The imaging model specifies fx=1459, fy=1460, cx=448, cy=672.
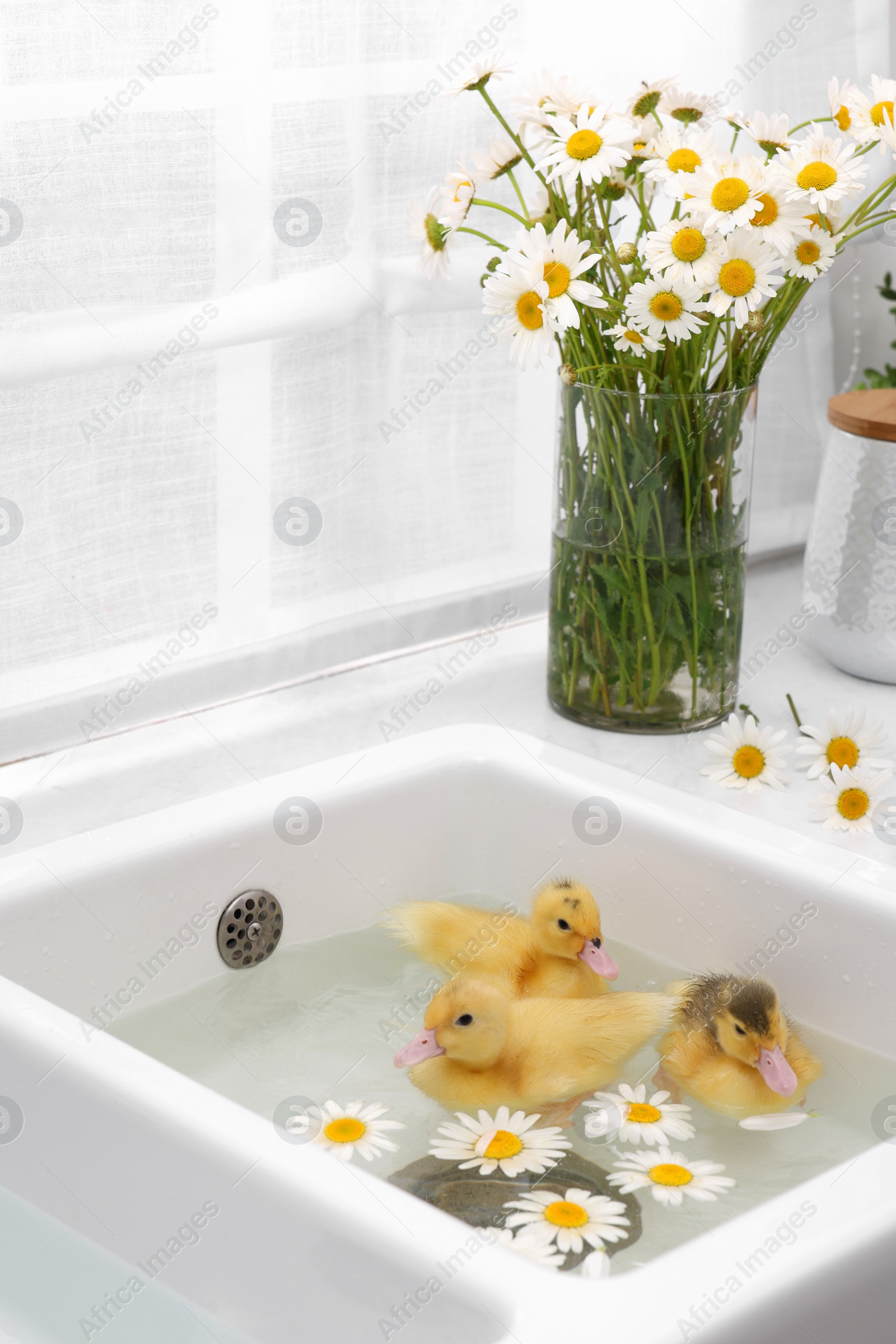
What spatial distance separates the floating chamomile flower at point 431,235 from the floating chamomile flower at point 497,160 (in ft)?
0.13

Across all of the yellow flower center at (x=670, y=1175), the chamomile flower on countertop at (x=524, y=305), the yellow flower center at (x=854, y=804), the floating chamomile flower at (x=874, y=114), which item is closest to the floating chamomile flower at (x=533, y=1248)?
the yellow flower center at (x=670, y=1175)

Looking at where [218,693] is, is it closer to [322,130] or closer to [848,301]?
[322,130]

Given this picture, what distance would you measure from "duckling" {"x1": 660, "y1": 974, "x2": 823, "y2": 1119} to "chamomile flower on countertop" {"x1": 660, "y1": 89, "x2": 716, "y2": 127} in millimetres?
665

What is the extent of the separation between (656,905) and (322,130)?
71 cm

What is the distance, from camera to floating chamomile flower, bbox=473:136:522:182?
1.15 meters

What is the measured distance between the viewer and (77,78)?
1101 mm

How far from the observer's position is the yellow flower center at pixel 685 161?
1.07m

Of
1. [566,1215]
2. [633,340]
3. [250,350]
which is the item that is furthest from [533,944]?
[250,350]

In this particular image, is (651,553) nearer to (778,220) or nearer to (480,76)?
(778,220)

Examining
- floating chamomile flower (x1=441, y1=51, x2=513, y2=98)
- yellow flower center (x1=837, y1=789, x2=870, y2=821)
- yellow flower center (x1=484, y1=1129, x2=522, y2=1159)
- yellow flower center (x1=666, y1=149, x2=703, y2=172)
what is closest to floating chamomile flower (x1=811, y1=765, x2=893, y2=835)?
Result: yellow flower center (x1=837, y1=789, x2=870, y2=821)

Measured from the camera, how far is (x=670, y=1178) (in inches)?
34.7

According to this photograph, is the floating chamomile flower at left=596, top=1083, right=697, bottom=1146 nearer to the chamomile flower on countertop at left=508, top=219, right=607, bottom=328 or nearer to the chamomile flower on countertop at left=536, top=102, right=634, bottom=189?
the chamomile flower on countertop at left=508, top=219, right=607, bottom=328

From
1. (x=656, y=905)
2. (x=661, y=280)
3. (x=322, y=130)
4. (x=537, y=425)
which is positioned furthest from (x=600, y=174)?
(x=656, y=905)

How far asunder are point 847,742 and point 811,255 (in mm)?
383
